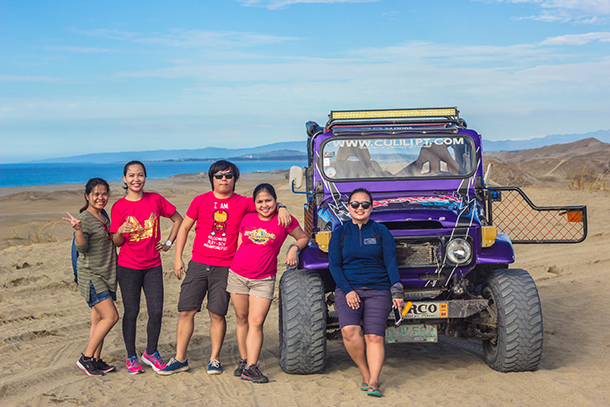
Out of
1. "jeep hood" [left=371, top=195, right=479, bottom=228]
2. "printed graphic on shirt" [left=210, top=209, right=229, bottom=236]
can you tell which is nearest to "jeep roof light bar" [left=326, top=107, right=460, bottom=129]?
"jeep hood" [left=371, top=195, right=479, bottom=228]

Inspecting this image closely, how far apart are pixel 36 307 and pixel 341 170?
487cm

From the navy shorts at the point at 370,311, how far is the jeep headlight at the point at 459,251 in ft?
2.04

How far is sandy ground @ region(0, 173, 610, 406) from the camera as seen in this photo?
4.59 meters

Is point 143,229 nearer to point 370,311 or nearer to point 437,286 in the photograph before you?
point 370,311

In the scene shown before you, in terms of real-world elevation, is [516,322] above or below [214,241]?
below

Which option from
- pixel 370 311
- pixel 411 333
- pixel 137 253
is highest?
pixel 137 253

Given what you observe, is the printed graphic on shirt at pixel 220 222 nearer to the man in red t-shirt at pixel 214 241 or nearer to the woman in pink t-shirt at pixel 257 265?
the man in red t-shirt at pixel 214 241

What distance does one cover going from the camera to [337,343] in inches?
→ 260

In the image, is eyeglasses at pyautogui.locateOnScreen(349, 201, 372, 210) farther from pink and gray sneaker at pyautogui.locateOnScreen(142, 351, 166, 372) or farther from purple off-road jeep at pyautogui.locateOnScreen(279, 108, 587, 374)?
pink and gray sneaker at pyautogui.locateOnScreen(142, 351, 166, 372)

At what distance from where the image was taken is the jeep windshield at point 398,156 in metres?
6.24

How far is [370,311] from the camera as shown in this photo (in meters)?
4.66

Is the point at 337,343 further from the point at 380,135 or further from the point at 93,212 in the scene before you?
the point at 93,212

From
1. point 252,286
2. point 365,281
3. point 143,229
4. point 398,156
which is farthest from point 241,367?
point 398,156

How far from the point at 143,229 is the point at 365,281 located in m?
2.04
